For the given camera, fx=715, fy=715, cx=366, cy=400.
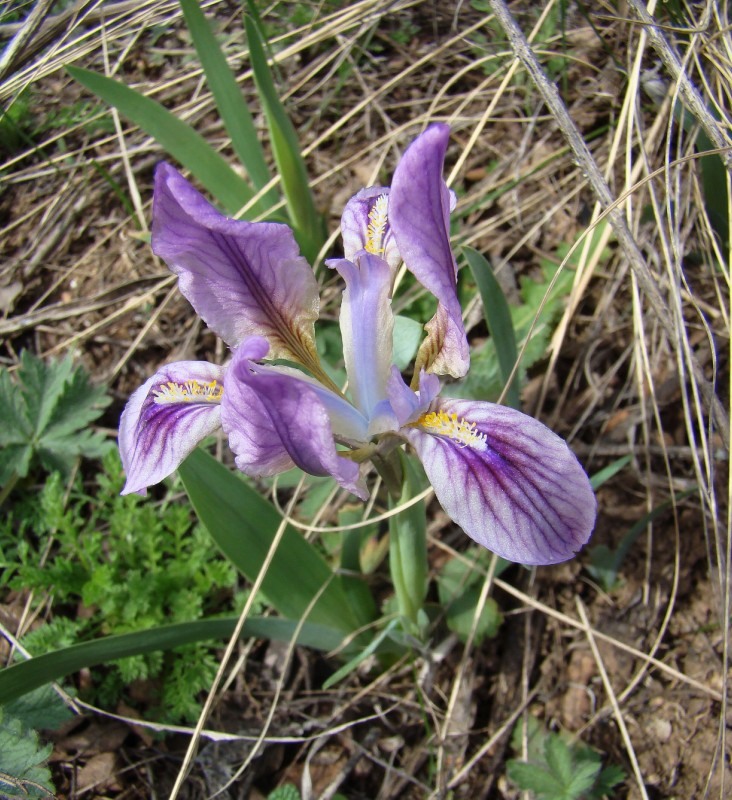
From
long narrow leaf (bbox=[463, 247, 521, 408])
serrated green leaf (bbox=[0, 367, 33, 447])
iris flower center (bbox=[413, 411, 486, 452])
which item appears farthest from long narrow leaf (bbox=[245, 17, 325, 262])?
iris flower center (bbox=[413, 411, 486, 452])

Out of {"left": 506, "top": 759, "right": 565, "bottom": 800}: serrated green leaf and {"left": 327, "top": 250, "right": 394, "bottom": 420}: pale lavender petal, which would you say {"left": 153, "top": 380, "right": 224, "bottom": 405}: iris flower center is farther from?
{"left": 506, "top": 759, "right": 565, "bottom": 800}: serrated green leaf

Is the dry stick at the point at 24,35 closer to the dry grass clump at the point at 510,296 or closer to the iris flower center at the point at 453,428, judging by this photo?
the dry grass clump at the point at 510,296

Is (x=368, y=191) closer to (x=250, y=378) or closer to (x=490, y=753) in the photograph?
(x=250, y=378)

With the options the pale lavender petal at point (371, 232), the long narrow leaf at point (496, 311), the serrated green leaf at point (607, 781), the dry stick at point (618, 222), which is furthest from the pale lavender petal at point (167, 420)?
the serrated green leaf at point (607, 781)

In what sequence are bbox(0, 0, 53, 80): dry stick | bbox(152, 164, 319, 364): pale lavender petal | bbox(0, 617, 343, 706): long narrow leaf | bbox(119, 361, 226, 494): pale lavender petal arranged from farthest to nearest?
1. bbox(0, 0, 53, 80): dry stick
2. bbox(0, 617, 343, 706): long narrow leaf
3. bbox(119, 361, 226, 494): pale lavender petal
4. bbox(152, 164, 319, 364): pale lavender petal

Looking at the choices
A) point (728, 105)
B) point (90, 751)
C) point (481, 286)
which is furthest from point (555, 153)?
point (90, 751)

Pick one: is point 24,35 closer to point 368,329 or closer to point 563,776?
point 368,329

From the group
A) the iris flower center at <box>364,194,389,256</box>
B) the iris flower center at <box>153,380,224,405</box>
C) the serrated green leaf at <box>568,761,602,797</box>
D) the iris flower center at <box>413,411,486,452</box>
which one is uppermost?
the iris flower center at <box>364,194,389,256</box>

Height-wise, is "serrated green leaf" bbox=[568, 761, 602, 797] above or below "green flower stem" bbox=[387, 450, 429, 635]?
below
